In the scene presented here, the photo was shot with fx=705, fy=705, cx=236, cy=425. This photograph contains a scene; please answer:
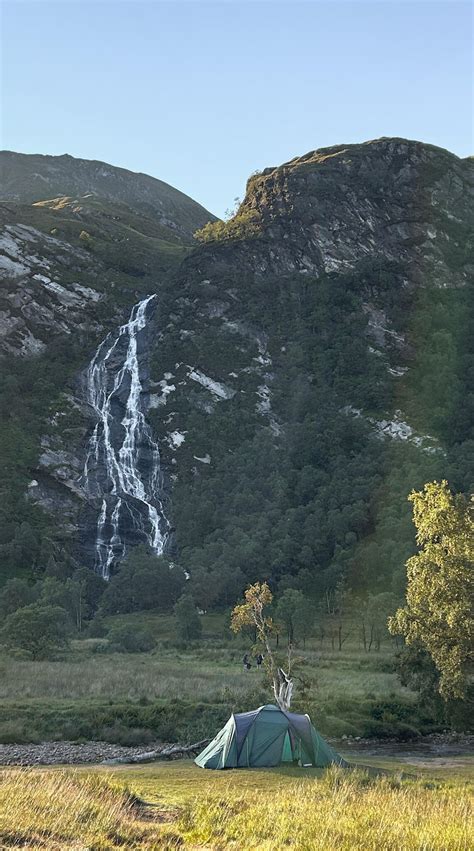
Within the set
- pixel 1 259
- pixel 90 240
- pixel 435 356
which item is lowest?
pixel 435 356

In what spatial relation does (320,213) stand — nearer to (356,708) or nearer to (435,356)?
(435,356)

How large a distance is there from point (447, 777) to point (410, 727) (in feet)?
52.4

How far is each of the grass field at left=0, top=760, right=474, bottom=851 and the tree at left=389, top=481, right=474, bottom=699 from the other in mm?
11062

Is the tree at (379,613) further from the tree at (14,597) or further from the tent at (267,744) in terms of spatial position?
the tent at (267,744)

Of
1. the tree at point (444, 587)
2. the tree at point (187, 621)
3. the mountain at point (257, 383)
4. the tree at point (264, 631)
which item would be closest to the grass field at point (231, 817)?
the tree at point (444, 587)

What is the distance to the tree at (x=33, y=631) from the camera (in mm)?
62000

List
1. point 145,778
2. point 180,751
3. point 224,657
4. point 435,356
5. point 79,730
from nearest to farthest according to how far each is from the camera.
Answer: point 145,778 → point 180,751 → point 79,730 → point 224,657 → point 435,356

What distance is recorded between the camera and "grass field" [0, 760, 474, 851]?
12.2 m

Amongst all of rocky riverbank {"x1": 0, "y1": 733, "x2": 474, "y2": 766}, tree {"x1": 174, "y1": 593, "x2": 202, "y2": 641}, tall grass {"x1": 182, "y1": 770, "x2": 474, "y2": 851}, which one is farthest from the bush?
tall grass {"x1": 182, "y1": 770, "x2": 474, "y2": 851}

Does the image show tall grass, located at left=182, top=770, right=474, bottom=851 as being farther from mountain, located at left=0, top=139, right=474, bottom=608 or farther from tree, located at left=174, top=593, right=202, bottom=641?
mountain, located at left=0, top=139, right=474, bottom=608

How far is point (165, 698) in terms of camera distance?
4341 cm

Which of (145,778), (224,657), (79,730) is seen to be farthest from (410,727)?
(224,657)

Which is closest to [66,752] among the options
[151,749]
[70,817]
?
[151,749]

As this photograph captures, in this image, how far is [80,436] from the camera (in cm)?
13200
